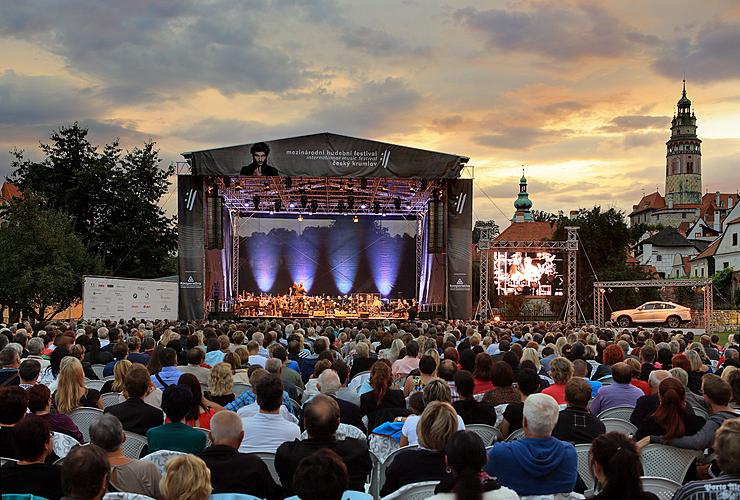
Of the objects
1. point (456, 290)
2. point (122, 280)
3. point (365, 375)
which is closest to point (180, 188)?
point (122, 280)

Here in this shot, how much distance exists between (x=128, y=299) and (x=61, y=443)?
1918 cm

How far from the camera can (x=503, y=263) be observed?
27.2 meters

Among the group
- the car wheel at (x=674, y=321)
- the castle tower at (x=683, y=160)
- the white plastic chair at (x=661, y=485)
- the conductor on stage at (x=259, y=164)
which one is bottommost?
the car wheel at (x=674, y=321)

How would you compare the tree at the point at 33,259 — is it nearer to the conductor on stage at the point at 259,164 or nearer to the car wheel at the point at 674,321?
the conductor on stage at the point at 259,164

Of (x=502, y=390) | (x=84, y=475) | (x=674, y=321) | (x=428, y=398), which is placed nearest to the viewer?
(x=84, y=475)

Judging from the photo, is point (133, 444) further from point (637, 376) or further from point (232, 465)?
point (637, 376)

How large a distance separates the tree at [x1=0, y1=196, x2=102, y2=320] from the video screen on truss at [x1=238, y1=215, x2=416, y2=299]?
689 centimetres

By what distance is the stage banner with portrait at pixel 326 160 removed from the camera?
22.7 metres

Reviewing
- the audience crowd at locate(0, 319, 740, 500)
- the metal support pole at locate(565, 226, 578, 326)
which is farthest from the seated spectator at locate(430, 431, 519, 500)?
the metal support pole at locate(565, 226, 578, 326)

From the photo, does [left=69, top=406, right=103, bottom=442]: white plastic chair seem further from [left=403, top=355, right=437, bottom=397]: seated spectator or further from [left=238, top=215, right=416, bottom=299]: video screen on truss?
[left=238, top=215, right=416, bottom=299]: video screen on truss

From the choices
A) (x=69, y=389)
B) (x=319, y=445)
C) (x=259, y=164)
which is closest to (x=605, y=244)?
(x=259, y=164)

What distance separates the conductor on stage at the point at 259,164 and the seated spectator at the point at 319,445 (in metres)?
18.9

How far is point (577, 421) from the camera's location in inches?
200

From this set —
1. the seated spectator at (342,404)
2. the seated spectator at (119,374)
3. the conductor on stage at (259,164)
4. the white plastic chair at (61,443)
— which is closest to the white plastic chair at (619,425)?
the seated spectator at (342,404)
